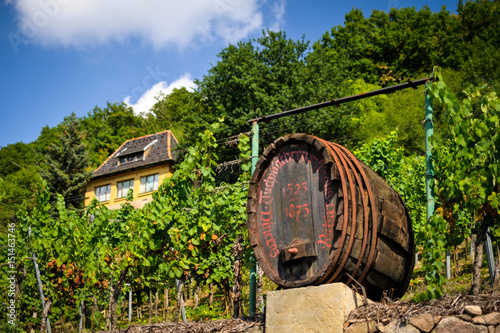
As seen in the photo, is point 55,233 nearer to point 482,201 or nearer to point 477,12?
point 482,201

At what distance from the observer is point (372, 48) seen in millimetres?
35000

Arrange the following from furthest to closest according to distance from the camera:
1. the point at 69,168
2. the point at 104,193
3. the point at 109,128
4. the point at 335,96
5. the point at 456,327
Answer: the point at 109,128 < the point at 104,193 < the point at 69,168 < the point at 335,96 < the point at 456,327

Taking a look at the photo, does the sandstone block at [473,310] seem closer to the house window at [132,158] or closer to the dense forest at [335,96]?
the dense forest at [335,96]

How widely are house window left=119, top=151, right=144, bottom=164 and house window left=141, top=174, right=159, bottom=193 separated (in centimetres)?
148

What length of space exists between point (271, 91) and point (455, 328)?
72.5 ft

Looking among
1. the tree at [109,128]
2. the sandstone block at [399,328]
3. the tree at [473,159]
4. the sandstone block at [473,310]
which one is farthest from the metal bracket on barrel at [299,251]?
the tree at [109,128]

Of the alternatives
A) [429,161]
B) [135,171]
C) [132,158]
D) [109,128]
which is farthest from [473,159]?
[109,128]

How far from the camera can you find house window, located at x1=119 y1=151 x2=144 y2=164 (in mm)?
34594

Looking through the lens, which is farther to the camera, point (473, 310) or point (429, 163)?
point (429, 163)

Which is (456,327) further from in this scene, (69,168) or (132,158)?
(132,158)

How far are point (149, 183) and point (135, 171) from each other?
1494 millimetres

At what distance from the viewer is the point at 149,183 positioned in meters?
33.6

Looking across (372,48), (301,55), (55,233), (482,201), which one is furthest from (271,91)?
(482,201)

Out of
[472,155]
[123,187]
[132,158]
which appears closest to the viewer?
[472,155]
